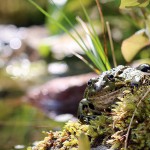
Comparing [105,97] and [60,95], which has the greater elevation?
[60,95]

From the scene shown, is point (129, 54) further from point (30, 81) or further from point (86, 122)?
point (30, 81)

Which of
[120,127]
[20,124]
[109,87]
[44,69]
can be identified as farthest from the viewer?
[44,69]

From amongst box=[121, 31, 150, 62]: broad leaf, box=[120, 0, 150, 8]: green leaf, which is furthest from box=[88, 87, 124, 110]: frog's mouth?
box=[121, 31, 150, 62]: broad leaf

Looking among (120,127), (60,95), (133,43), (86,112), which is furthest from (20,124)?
(120,127)

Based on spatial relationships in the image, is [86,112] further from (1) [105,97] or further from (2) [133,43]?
(2) [133,43]

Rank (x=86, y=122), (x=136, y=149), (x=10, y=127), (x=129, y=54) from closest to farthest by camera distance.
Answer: (x=136, y=149) → (x=86, y=122) → (x=129, y=54) → (x=10, y=127)

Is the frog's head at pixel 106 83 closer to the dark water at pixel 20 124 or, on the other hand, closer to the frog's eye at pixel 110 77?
the frog's eye at pixel 110 77

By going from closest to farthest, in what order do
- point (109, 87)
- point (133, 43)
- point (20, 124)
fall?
1. point (109, 87)
2. point (133, 43)
3. point (20, 124)

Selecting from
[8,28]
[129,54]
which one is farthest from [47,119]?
[8,28]

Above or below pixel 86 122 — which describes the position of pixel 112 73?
above
